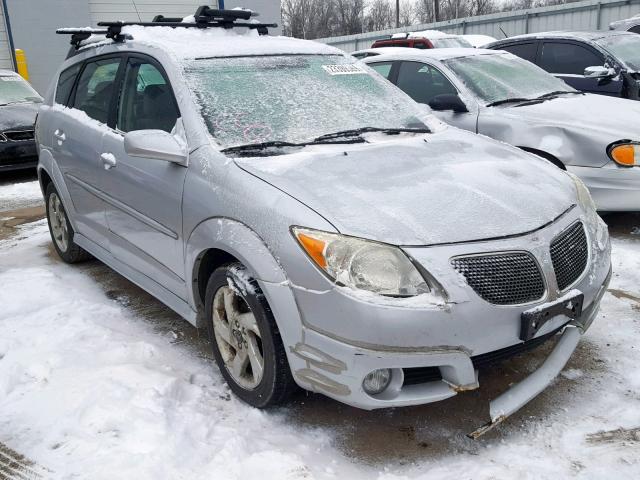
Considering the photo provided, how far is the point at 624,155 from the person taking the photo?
16.4ft

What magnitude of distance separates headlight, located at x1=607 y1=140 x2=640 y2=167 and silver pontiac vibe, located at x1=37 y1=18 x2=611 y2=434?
78.4 inches

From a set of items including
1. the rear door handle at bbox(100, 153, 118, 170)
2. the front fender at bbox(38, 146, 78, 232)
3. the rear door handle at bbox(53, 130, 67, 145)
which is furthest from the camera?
the front fender at bbox(38, 146, 78, 232)

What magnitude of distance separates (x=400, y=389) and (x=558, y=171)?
1.63 meters

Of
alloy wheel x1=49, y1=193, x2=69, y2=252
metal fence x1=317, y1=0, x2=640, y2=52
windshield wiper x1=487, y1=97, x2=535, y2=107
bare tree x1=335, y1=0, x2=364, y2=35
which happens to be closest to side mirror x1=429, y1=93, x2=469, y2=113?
windshield wiper x1=487, y1=97, x2=535, y2=107

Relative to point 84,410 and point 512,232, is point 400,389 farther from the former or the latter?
Answer: point 84,410

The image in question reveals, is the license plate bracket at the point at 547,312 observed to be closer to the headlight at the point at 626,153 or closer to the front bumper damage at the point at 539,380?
A: the front bumper damage at the point at 539,380

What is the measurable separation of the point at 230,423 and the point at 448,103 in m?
3.89

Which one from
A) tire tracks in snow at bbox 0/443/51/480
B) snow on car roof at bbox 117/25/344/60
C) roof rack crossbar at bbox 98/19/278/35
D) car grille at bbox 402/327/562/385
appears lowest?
tire tracks in snow at bbox 0/443/51/480

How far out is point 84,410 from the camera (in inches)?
113

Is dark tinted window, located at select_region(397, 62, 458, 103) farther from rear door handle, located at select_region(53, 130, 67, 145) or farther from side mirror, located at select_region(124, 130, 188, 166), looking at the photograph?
side mirror, located at select_region(124, 130, 188, 166)

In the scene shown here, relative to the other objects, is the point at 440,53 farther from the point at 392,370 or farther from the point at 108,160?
the point at 392,370

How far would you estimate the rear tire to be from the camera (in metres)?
4.91

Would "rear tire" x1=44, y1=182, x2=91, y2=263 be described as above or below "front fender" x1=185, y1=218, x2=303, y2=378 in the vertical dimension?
below

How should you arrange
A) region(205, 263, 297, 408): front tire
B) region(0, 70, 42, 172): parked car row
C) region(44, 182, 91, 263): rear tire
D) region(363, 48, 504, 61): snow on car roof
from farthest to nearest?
region(0, 70, 42, 172): parked car row, region(363, 48, 504, 61): snow on car roof, region(44, 182, 91, 263): rear tire, region(205, 263, 297, 408): front tire
